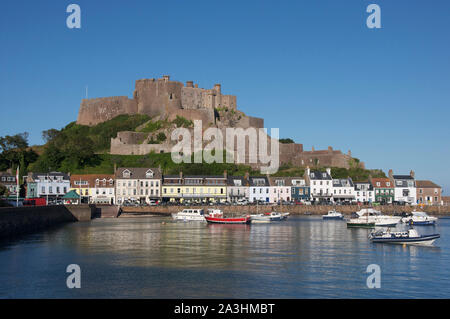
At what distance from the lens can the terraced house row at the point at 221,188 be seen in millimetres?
73000

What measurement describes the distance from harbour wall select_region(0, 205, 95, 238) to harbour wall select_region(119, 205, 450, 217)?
6590 millimetres

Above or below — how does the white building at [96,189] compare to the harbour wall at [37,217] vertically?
above

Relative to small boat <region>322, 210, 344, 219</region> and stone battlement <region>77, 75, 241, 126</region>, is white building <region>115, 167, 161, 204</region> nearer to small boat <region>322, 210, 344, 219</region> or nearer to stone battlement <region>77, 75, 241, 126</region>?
small boat <region>322, 210, 344, 219</region>

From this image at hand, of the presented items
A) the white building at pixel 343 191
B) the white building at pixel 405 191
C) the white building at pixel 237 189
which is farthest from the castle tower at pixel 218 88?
the white building at pixel 405 191

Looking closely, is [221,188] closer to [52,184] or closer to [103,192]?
[103,192]

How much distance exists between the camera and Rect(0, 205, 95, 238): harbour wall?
3844 cm

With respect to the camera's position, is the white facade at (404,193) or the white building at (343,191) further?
the white building at (343,191)

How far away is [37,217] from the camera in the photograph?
47.1m

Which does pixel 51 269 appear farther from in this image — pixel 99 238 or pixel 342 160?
pixel 342 160

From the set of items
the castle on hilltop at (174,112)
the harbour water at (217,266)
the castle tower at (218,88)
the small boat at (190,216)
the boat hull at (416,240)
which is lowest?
the harbour water at (217,266)

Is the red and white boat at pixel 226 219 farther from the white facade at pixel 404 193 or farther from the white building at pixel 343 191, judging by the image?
the white facade at pixel 404 193

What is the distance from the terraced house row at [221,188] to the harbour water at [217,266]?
1174 inches

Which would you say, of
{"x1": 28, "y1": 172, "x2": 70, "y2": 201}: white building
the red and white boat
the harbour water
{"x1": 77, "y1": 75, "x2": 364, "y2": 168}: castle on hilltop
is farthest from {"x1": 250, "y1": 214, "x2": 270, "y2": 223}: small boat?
{"x1": 77, "y1": 75, "x2": 364, "y2": 168}: castle on hilltop

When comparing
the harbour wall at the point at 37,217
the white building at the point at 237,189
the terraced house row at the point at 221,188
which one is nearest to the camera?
the harbour wall at the point at 37,217
